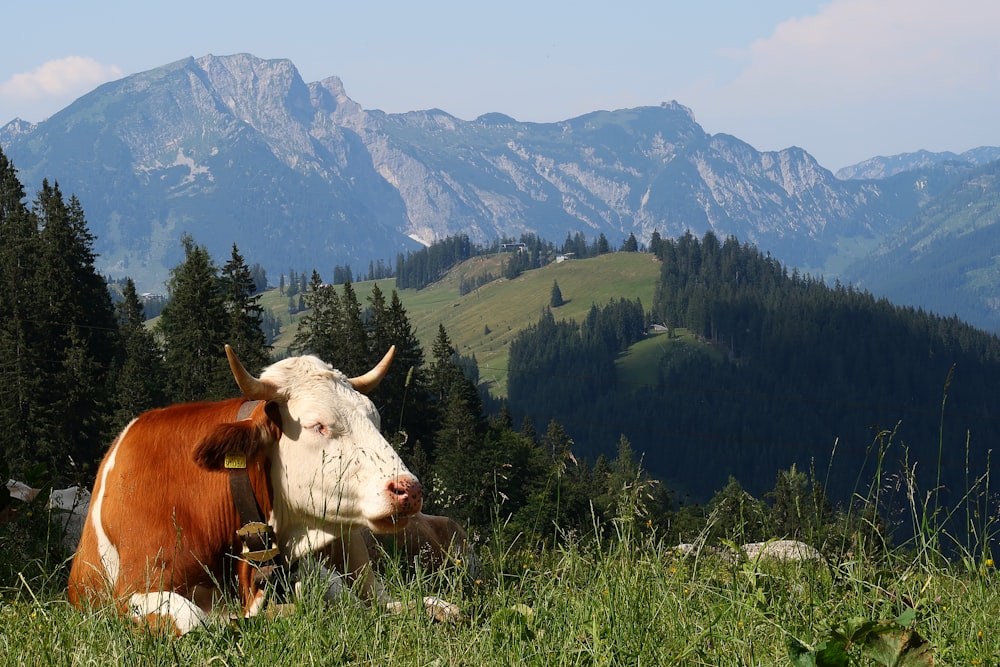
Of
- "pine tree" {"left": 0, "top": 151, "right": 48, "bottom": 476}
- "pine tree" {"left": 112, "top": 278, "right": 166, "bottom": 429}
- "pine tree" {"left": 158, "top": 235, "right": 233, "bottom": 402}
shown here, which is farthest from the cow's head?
"pine tree" {"left": 158, "top": 235, "right": 233, "bottom": 402}

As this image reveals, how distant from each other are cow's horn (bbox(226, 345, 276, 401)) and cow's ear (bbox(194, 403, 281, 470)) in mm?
86

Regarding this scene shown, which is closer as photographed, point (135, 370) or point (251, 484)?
point (251, 484)

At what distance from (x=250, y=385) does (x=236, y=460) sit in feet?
1.52

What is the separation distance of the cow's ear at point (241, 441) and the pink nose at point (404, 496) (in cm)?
89

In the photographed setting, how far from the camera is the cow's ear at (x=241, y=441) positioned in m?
6.43

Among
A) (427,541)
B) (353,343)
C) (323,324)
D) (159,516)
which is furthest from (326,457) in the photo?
(323,324)

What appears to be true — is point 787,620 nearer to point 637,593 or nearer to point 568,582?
point 637,593

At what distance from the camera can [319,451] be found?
6.71 meters

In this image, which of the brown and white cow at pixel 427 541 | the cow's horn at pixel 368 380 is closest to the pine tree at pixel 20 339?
the brown and white cow at pixel 427 541

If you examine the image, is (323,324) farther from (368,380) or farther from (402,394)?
(368,380)

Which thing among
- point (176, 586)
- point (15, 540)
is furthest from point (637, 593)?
point (15, 540)

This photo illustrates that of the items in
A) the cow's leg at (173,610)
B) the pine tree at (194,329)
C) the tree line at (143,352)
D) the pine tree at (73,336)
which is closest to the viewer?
the cow's leg at (173,610)

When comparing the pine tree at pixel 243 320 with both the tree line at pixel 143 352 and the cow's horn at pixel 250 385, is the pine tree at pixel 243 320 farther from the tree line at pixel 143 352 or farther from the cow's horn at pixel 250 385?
the cow's horn at pixel 250 385

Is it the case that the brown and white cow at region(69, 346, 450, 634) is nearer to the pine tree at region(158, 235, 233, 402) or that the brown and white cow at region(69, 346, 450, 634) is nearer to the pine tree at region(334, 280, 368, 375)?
the pine tree at region(158, 235, 233, 402)
